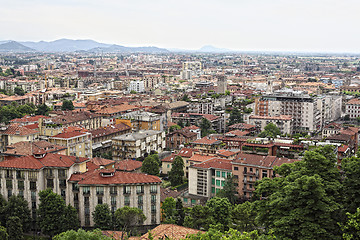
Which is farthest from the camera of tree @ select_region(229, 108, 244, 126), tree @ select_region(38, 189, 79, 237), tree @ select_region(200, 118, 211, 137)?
tree @ select_region(229, 108, 244, 126)

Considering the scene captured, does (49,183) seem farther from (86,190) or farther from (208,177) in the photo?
(208,177)

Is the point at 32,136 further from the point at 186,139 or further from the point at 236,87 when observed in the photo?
the point at 236,87

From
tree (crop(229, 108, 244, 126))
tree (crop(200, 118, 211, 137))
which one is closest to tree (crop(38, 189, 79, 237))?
tree (crop(200, 118, 211, 137))

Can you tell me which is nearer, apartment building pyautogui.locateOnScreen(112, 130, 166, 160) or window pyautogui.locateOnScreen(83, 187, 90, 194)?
window pyautogui.locateOnScreen(83, 187, 90, 194)

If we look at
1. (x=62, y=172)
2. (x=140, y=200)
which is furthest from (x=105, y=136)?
(x=140, y=200)

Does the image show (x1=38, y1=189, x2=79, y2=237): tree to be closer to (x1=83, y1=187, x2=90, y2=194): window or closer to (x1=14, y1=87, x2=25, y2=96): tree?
(x1=83, y1=187, x2=90, y2=194): window

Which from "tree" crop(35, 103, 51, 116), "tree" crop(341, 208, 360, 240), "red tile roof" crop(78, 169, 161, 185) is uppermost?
"tree" crop(341, 208, 360, 240)

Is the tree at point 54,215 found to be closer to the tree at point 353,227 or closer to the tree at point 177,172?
the tree at point 177,172

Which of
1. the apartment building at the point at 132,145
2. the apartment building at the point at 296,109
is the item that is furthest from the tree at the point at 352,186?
the apartment building at the point at 296,109
